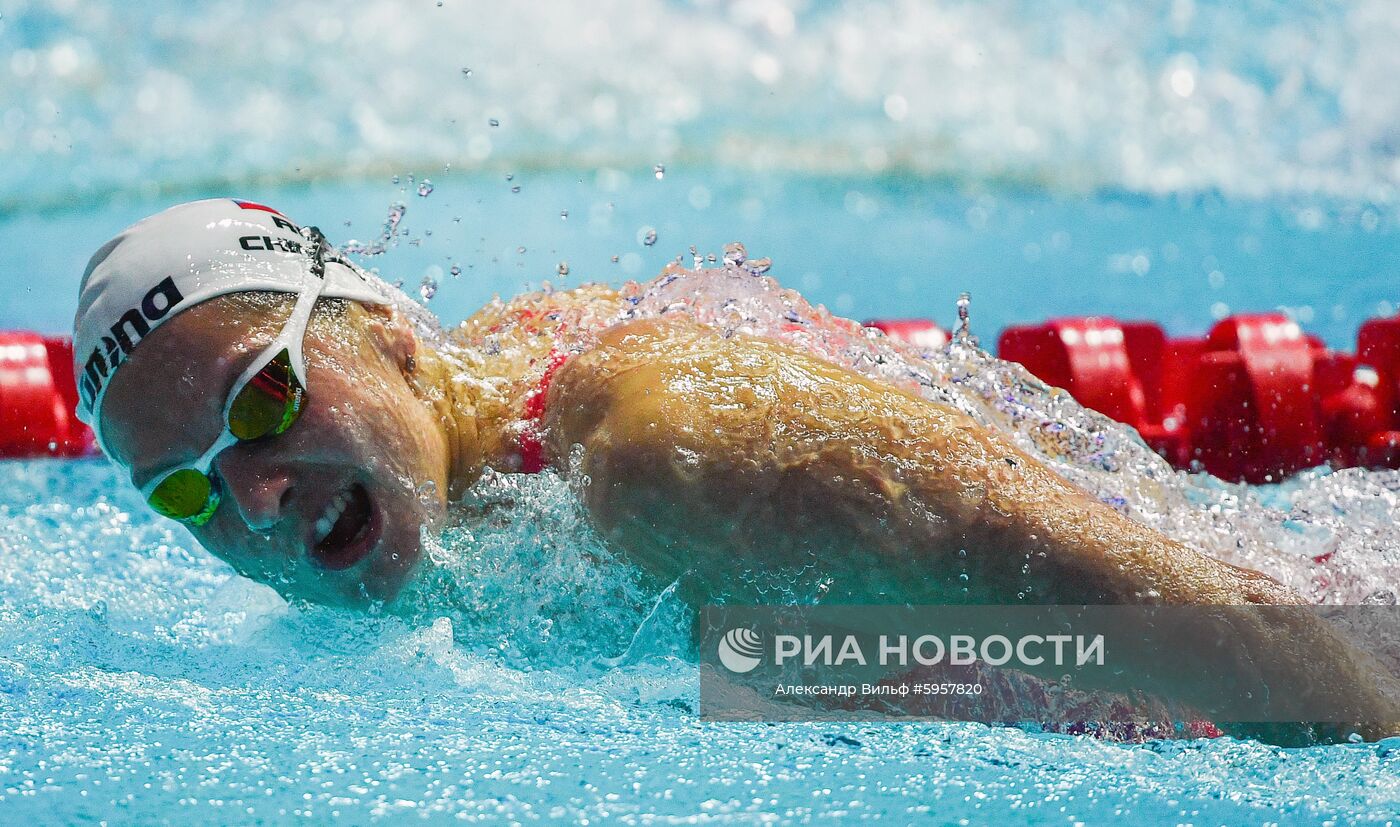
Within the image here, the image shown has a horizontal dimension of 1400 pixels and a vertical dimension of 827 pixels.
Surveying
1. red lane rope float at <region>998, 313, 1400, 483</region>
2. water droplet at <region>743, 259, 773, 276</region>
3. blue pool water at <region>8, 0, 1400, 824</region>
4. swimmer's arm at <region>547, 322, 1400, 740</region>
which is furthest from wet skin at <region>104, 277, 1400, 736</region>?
red lane rope float at <region>998, 313, 1400, 483</region>

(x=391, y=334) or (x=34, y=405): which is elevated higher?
(x=34, y=405)

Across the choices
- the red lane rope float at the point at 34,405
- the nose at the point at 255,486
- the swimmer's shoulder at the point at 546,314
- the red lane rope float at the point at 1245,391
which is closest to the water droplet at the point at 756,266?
the swimmer's shoulder at the point at 546,314

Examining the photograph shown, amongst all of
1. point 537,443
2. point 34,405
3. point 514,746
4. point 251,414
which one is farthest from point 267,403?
point 34,405

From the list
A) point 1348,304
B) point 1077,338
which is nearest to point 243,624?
point 1077,338

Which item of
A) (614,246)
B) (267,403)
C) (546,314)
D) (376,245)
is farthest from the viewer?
(614,246)

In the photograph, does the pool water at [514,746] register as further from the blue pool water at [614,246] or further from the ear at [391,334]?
the ear at [391,334]

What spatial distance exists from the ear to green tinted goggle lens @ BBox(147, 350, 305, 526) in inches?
7.3

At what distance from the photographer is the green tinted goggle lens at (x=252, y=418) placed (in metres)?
1.69

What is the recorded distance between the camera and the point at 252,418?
5.55 feet

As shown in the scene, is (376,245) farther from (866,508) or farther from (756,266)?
(866,508)

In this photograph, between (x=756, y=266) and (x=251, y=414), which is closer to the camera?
(x=251, y=414)

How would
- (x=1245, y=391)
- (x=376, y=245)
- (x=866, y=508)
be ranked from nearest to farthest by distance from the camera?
(x=866, y=508) < (x=376, y=245) < (x=1245, y=391)

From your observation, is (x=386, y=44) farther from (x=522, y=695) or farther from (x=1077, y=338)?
(x=522, y=695)

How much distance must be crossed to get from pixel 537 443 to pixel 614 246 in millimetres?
5015
